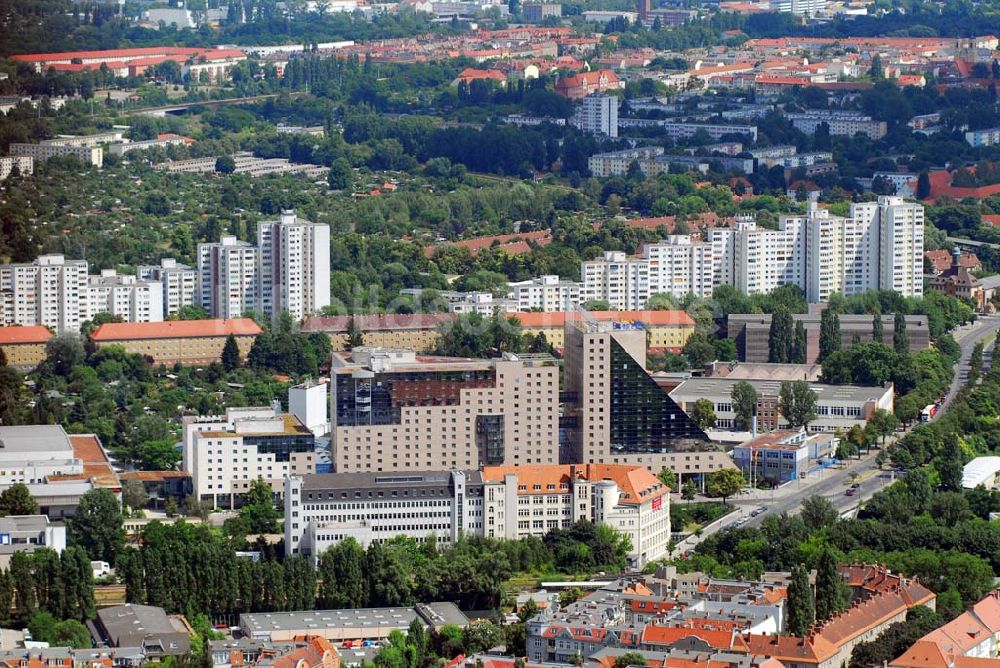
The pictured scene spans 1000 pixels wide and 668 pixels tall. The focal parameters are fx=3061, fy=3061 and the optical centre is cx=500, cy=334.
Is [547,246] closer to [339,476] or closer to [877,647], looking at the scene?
[339,476]

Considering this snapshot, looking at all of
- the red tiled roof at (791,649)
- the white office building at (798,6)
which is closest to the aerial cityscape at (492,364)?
the red tiled roof at (791,649)

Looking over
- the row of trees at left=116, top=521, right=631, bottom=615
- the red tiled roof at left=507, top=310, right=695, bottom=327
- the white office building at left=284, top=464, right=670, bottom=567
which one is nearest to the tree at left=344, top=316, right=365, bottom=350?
the red tiled roof at left=507, top=310, right=695, bottom=327

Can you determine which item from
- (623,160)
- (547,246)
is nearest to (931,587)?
(547,246)

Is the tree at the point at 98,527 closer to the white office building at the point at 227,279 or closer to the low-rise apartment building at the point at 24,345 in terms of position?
the low-rise apartment building at the point at 24,345

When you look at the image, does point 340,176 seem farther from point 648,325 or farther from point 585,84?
point 648,325

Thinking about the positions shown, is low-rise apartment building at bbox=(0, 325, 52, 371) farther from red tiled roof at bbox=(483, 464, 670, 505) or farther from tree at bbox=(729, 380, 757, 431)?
red tiled roof at bbox=(483, 464, 670, 505)
